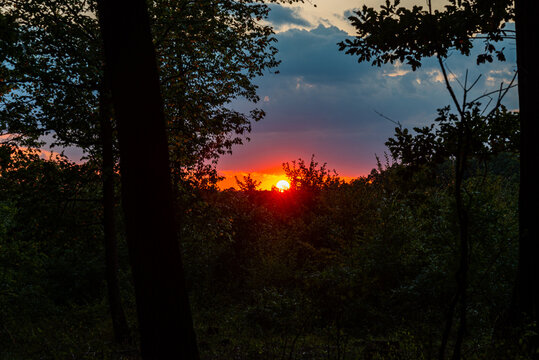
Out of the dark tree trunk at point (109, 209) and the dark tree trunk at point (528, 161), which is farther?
the dark tree trunk at point (109, 209)

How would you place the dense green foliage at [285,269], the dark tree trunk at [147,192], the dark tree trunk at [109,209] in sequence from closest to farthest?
the dark tree trunk at [147,192]
the dense green foliage at [285,269]
the dark tree trunk at [109,209]

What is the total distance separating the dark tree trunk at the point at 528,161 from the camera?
6312 mm

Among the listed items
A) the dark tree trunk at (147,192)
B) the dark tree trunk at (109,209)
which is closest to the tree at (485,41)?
the dark tree trunk at (147,192)

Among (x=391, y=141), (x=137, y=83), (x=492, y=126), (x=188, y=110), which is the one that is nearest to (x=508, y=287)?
(x=492, y=126)

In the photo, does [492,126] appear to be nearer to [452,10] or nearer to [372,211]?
[452,10]

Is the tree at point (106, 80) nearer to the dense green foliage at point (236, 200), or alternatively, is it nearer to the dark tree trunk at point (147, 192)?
the dense green foliage at point (236, 200)

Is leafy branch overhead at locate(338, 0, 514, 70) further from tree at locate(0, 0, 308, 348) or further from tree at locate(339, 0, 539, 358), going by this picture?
tree at locate(0, 0, 308, 348)

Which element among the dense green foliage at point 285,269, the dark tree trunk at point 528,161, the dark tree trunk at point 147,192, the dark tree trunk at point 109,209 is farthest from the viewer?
the dark tree trunk at point 109,209

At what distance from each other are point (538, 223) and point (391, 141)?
2.71 m

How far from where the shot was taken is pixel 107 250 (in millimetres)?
11766

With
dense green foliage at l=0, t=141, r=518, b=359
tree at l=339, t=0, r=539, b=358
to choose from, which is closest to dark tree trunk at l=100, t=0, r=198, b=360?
dense green foliage at l=0, t=141, r=518, b=359

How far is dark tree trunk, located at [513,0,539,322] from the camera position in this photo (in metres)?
6.31

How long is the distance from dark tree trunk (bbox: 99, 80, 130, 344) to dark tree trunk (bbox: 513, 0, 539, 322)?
31.1ft

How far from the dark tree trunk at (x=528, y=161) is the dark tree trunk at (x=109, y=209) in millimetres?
9491
